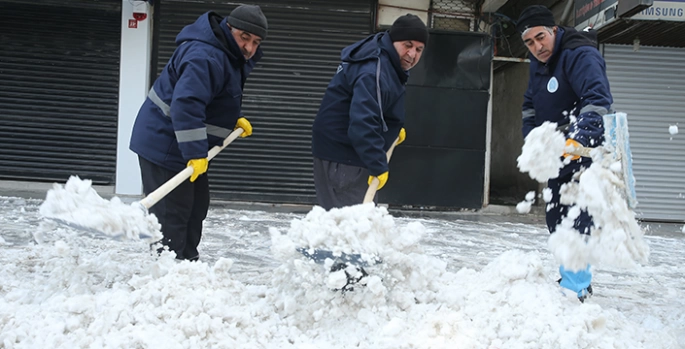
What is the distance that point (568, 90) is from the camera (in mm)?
3309

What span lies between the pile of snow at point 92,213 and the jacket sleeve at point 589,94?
7.59 ft

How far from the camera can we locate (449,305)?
266 centimetres

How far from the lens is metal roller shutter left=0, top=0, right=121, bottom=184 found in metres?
8.05

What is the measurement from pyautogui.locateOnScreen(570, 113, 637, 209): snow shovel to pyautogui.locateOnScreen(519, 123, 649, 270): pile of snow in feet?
0.08

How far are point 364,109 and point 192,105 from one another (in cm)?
98

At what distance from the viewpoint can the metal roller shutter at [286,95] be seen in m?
8.10

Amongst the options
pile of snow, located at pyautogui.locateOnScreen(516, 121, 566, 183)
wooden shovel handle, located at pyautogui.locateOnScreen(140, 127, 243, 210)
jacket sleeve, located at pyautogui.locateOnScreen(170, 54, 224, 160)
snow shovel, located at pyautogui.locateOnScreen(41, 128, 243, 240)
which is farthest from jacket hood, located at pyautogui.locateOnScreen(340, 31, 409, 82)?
snow shovel, located at pyautogui.locateOnScreen(41, 128, 243, 240)

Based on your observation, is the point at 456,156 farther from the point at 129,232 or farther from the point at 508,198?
the point at 129,232

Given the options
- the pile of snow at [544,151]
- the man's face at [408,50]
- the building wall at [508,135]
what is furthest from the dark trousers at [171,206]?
the building wall at [508,135]

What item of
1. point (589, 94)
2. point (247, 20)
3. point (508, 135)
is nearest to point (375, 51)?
point (247, 20)

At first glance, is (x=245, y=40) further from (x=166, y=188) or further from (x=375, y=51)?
(x=166, y=188)

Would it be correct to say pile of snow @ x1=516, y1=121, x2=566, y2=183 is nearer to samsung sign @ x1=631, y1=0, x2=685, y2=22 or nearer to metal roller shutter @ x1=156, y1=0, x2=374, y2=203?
samsung sign @ x1=631, y1=0, x2=685, y2=22

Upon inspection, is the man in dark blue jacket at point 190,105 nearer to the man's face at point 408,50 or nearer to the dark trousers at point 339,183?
the dark trousers at point 339,183

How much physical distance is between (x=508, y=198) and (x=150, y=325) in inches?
346
